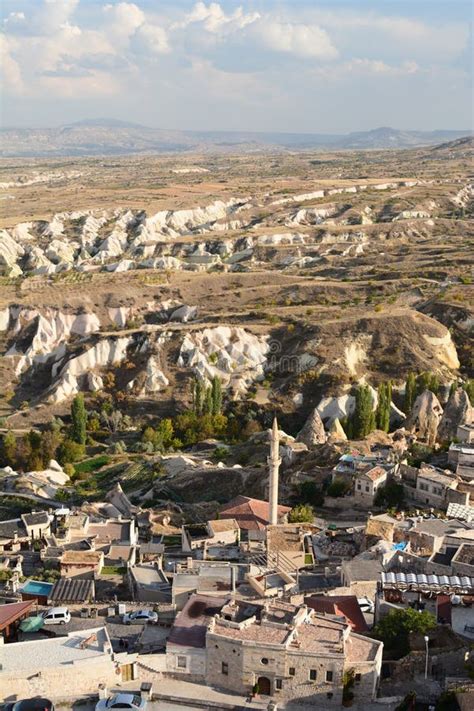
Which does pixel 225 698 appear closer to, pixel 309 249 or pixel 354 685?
pixel 354 685

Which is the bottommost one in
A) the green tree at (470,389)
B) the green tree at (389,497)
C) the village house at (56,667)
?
the green tree at (389,497)

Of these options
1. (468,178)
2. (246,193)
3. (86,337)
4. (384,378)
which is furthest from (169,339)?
(468,178)

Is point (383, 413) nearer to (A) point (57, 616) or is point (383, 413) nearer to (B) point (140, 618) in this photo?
(B) point (140, 618)

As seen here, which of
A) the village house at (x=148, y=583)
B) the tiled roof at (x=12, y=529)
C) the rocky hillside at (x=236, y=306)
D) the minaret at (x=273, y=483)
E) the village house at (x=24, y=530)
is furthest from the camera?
the rocky hillside at (x=236, y=306)

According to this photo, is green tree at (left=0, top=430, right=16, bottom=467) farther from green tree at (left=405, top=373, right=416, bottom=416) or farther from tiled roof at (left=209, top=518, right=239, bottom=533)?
green tree at (left=405, top=373, right=416, bottom=416)

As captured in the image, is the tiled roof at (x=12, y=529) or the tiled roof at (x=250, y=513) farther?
the tiled roof at (x=12, y=529)

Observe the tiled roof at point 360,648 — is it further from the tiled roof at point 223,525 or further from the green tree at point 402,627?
the tiled roof at point 223,525

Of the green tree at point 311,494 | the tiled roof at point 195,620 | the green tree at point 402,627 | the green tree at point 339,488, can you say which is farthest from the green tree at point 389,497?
the tiled roof at point 195,620
